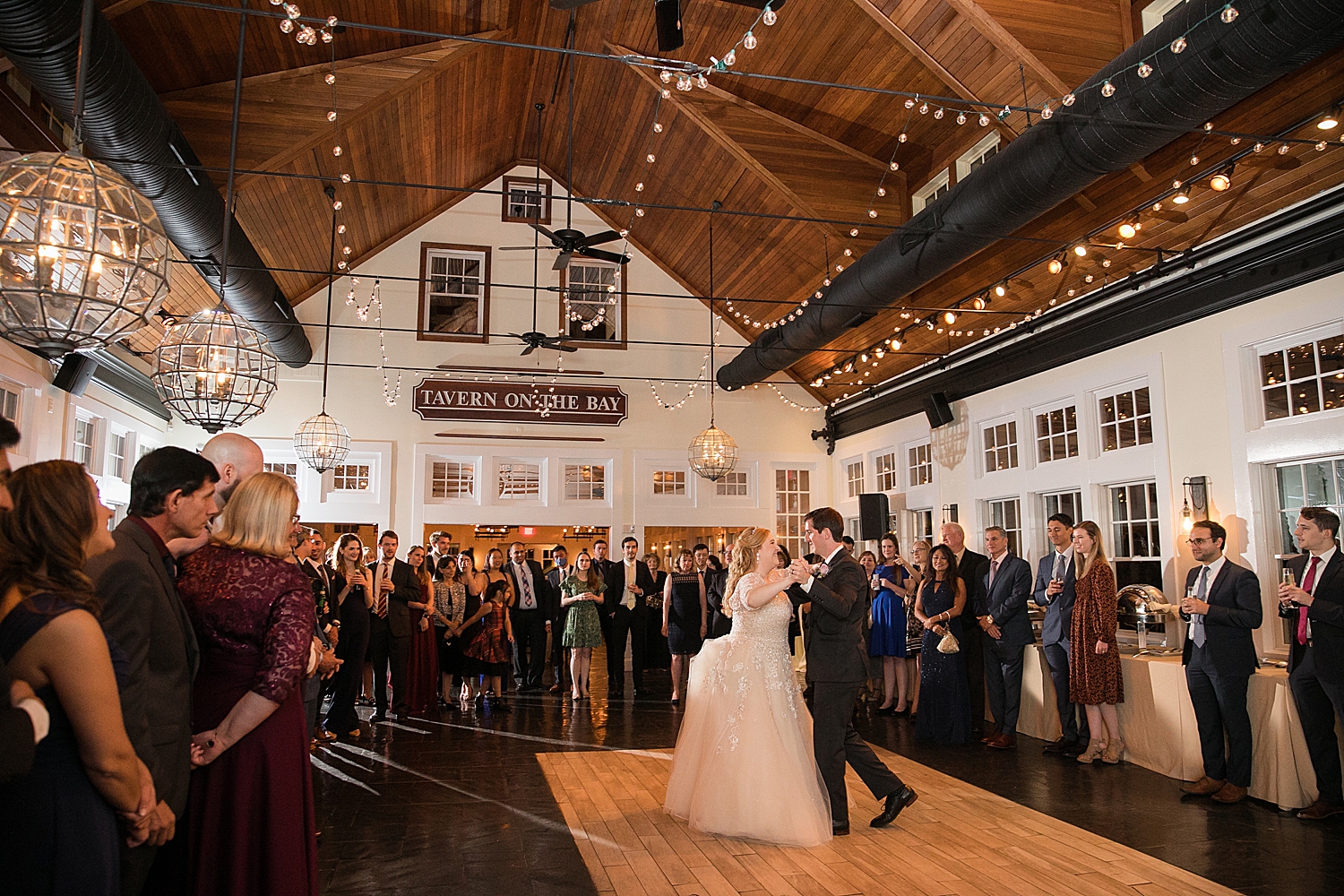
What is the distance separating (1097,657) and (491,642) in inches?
202

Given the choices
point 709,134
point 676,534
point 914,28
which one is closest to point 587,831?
point 914,28

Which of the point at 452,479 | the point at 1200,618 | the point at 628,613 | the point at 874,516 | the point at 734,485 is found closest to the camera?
the point at 1200,618

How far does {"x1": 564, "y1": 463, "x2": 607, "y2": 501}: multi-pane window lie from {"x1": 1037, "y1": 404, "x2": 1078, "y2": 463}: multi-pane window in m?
5.95

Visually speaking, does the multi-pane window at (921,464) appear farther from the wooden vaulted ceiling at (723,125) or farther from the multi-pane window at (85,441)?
the multi-pane window at (85,441)

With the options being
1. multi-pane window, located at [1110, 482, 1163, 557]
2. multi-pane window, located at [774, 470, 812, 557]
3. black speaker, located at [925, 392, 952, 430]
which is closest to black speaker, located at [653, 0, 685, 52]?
multi-pane window, located at [1110, 482, 1163, 557]

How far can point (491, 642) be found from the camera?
27.6 feet

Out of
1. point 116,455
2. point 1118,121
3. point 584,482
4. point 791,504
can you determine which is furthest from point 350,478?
point 1118,121

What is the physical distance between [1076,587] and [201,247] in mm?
6874

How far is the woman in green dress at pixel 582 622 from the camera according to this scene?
8.95 metres

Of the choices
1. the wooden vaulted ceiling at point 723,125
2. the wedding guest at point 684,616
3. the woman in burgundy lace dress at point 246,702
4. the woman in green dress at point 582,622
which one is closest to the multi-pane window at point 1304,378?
the wooden vaulted ceiling at point 723,125

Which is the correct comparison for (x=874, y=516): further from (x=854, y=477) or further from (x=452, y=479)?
(x=452, y=479)

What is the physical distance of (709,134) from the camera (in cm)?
892

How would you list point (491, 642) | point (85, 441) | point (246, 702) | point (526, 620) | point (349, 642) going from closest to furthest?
point (246, 702), point (349, 642), point (491, 642), point (85, 441), point (526, 620)

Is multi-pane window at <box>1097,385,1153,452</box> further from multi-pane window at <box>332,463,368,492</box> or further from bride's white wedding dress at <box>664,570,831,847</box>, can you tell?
multi-pane window at <box>332,463,368,492</box>
